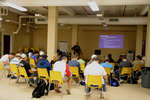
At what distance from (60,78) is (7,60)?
11.2 feet

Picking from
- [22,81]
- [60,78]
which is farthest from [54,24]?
[60,78]

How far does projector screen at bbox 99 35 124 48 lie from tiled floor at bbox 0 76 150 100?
8.46m

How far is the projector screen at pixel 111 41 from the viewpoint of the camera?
13711 millimetres

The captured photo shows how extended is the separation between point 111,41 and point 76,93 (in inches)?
389

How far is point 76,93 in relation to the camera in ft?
15.7

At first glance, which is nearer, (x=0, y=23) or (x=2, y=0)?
(x=2, y=0)

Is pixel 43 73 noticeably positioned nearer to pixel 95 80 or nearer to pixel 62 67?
pixel 62 67

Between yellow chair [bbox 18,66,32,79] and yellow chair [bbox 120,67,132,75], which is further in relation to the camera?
yellow chair [bbox 120,67,132,75]

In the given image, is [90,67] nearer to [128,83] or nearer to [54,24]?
[128,83]

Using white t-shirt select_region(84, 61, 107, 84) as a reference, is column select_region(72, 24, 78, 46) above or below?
above

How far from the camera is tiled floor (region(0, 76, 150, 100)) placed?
436 cm

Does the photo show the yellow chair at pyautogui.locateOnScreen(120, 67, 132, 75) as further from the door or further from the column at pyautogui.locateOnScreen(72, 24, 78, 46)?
the door

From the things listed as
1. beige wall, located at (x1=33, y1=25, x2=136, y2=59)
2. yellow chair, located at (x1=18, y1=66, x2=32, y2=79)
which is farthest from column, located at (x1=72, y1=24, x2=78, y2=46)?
yellow chair, located at (x1=18, y1=66, x2=32, y2=79)

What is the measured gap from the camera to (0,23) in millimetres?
10750
